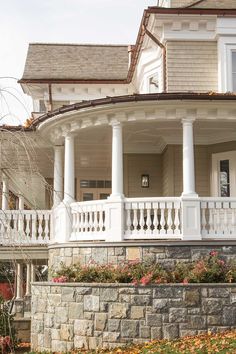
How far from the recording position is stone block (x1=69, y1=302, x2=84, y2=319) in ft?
35.8

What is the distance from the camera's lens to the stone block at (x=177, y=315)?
1040 cm

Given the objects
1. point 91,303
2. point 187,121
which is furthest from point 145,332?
point 187,121

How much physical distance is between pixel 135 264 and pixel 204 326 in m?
1.85

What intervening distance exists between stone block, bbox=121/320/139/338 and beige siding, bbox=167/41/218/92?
7.06 m

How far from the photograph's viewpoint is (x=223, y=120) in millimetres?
12656

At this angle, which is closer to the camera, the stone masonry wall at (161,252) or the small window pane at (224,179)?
the stone masonry wall at (161,252)

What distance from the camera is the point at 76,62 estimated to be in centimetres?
2148

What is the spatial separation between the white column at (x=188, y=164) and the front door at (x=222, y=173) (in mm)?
2879

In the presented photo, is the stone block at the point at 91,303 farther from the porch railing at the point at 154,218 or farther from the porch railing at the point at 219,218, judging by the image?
the porch railing at the point at 219,218

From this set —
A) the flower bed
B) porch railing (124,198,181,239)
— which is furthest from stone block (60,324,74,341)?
porch railing (124,198,181,239)

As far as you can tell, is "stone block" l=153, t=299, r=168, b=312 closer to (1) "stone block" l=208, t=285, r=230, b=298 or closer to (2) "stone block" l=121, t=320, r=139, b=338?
(2) "stone block" l=121, t=320, r=139, b=338

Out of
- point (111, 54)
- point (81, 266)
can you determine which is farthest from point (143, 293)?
point (111, 54)

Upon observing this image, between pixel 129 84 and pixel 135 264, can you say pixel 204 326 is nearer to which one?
pixel 135 264

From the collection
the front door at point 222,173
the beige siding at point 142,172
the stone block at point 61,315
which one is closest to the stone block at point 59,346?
the stone block at point 61,315
